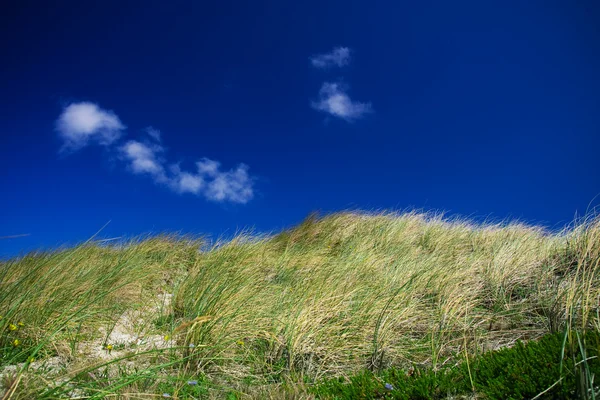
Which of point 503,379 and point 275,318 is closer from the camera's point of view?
point 503,379

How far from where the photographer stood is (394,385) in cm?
278

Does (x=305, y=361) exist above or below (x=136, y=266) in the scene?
below

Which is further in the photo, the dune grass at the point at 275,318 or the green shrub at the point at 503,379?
the dune grass at the point at 275,318

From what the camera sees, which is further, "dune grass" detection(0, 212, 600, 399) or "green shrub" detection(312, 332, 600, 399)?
"dune grass" detection(0, 212, 600, 399)

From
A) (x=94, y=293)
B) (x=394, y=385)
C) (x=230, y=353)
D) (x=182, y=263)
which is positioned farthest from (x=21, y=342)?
(x=182, y=263)

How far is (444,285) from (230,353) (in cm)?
304

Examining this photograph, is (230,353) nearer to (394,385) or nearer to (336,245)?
(394,385)

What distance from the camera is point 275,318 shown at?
402 cm

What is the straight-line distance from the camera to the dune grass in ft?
9.67

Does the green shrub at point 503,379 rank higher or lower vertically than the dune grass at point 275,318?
lower

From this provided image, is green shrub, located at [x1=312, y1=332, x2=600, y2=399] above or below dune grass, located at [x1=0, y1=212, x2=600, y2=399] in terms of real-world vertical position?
below

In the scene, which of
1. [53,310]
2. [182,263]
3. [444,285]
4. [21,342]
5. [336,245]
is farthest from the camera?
[336,245]

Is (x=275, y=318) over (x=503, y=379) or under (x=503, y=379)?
over

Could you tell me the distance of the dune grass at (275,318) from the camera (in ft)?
9.67
